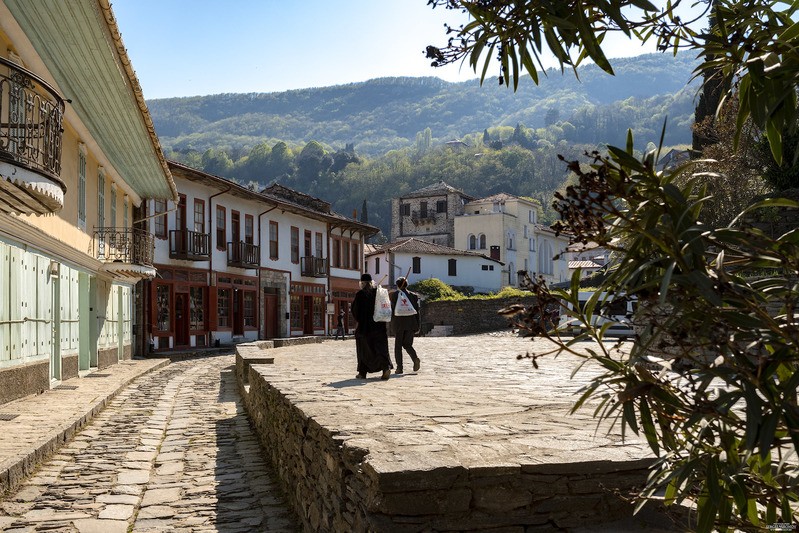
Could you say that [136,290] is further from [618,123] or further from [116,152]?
[618,123]

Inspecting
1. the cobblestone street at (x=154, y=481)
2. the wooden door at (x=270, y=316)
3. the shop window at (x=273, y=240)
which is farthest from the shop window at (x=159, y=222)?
the cobblestone street at (x=154, y=481)

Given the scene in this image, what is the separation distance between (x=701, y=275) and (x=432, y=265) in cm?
5928

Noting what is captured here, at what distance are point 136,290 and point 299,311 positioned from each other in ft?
46.5

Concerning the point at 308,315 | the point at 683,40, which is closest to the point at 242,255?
the point at 308,315

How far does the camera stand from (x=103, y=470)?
831 centimetres

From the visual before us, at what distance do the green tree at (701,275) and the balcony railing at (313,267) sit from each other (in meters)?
38.8

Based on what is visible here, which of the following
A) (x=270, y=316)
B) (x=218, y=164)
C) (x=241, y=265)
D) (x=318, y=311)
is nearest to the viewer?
(x=241, y=265)

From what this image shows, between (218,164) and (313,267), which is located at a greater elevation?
(218,164)

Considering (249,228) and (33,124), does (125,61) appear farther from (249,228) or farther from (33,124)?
(249,228)

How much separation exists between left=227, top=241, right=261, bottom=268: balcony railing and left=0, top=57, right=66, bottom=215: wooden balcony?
79.4ft

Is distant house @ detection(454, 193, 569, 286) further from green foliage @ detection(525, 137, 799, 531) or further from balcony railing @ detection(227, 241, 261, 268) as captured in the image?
green foliage @ detection(525, 137, 799, 531)

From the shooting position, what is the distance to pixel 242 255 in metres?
34.8

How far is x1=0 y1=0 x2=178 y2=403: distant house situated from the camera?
924 centimetres

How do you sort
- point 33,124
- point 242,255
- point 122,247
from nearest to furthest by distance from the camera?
point 33,124
point 122,247
point 242,255
